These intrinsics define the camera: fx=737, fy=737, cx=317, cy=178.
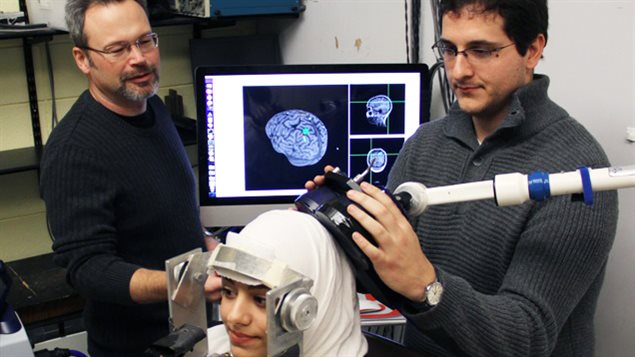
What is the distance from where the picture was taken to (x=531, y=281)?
3.93 feet

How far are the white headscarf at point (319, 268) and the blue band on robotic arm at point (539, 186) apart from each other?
0.31 m

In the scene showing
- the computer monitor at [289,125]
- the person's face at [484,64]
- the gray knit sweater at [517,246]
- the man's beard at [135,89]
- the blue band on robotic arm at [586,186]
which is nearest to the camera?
the blue band on robotic arm at [586,186]

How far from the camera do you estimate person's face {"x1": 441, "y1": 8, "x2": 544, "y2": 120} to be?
130 centimetres

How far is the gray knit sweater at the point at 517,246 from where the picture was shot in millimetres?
1160

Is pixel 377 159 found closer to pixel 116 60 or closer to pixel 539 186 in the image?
pixel 116 60

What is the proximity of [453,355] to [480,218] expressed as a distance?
26cm

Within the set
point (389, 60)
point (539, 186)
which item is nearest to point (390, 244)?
point (539, 186)

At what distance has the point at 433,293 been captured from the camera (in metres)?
1.12

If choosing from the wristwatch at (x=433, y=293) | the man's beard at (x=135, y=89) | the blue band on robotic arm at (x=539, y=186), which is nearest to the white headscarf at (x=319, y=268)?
the wristwatch at (x=433, y=293)

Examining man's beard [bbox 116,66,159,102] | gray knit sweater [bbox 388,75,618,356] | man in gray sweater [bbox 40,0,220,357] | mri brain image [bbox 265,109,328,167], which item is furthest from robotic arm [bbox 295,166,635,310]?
mri brain image [bbox 265,109,328,167]

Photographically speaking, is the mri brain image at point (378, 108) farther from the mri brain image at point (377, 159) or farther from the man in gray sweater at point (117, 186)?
the man in gray sweater at point (117, 186)

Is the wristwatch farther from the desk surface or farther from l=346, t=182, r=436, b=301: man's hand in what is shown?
the desk surface

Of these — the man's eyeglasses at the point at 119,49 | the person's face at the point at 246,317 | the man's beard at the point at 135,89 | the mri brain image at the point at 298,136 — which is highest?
the man's eyeglasses at the point at 119,49

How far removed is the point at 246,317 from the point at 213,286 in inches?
3.6
